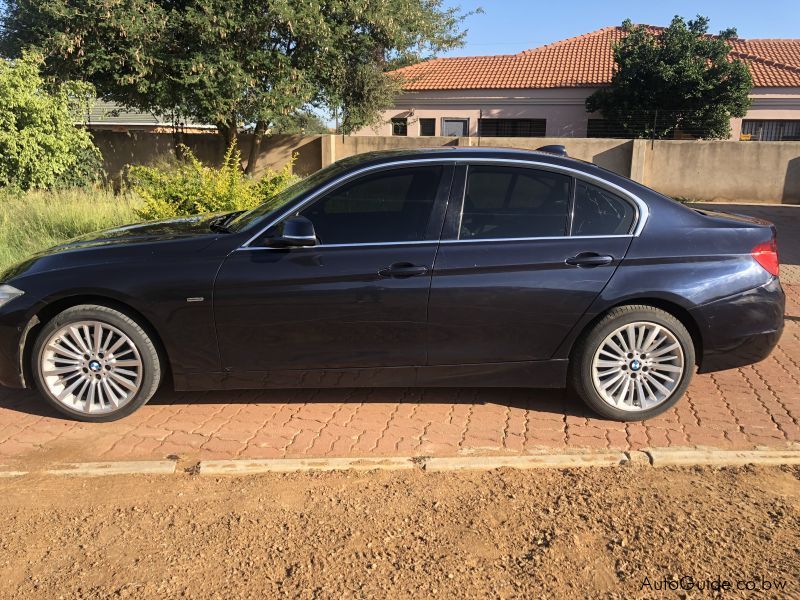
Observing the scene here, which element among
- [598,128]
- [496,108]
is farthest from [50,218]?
[598,128]

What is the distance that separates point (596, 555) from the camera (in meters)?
2.83

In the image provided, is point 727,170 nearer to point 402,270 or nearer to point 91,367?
point 402,270

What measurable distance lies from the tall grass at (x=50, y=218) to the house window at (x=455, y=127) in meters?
20.3

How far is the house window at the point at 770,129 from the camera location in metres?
26.5

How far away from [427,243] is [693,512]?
80.6 inches

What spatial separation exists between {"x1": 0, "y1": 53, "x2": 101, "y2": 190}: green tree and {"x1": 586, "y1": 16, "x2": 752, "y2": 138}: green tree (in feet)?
62.8

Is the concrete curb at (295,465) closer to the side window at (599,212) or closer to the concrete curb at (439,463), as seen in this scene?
the concrete curb at (439,463)

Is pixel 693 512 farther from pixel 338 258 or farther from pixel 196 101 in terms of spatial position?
pixel 196 101

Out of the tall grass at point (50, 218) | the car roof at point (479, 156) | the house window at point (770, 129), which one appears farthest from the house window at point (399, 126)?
the car roof at point (479, 156)

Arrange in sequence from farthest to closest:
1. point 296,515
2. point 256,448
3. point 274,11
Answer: point 274,11, point 256,448, point 296,515

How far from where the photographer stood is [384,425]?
4.12m

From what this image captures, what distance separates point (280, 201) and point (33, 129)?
29.4ft

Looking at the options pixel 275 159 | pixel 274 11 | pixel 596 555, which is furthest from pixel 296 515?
pixel 275 159

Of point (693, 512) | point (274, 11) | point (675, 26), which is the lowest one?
point (693, 512)
